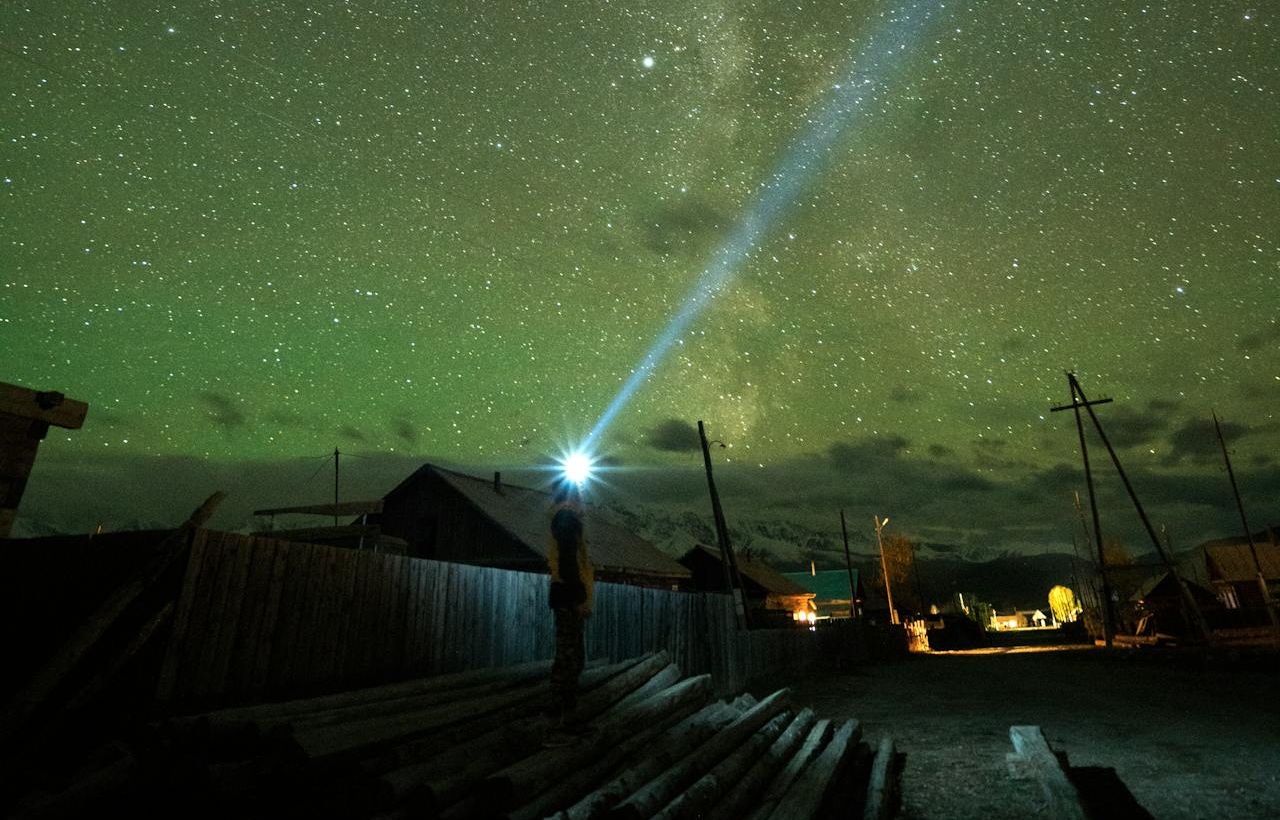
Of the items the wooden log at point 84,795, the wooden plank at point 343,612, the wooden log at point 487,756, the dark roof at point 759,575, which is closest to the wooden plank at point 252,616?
the wooden plank at point 343,612

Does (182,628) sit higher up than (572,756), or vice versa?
(182,628)

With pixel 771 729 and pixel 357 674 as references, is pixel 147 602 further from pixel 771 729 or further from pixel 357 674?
pixel 771 729

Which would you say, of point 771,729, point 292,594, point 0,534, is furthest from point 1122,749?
point 0,534

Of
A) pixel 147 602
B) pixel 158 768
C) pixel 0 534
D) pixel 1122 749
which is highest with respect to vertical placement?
pixel 0 534

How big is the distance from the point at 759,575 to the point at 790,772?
43646 mm

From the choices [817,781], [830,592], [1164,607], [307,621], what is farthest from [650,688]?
[830,592]

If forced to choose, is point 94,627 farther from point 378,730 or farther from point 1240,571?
point 1240,571

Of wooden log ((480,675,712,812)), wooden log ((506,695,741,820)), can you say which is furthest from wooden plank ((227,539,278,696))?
wooden log ((506,695,741,820))

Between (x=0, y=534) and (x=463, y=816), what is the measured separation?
22.4 ft

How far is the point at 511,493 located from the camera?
104 feet

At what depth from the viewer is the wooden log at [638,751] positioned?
432cm

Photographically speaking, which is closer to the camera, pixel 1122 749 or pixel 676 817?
pixel 676 817

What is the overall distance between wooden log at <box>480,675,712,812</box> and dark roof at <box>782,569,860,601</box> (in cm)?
5417

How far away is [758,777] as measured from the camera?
20.1ft
